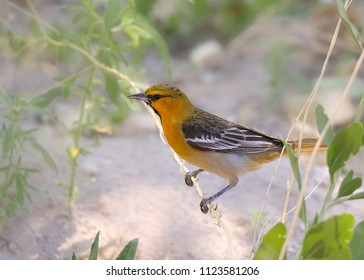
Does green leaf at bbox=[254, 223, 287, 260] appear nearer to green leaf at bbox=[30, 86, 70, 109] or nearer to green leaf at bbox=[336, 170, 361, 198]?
green leaf at bbox=[336, 170, 361, 198]

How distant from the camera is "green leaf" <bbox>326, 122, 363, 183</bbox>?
2.53m

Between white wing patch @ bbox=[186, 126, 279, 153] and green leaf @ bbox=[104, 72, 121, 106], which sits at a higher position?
green leaf @ bbox=[104, 72, 121, 106]

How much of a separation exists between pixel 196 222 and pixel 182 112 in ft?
2.15

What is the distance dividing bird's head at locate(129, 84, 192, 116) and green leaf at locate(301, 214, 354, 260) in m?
1.32

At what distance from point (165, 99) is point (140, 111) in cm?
200

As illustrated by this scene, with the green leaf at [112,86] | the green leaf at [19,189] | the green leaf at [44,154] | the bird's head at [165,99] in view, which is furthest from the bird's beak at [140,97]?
the green leaf at [19,189]

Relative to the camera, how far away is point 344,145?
256cm

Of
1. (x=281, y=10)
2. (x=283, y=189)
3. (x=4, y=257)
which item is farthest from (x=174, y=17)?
(x=4, y=257)

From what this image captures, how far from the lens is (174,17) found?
701cm

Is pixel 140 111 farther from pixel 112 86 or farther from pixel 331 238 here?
pixel 331 238

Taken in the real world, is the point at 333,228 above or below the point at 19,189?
below

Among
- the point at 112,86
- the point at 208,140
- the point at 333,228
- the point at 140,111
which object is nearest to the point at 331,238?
the point at 333,228

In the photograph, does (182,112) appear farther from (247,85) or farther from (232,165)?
(247,85)

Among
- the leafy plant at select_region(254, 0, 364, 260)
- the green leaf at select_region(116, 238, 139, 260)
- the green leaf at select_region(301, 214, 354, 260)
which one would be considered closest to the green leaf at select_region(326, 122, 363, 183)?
the leafy plant at select_region(254, 0, 364, 260)
